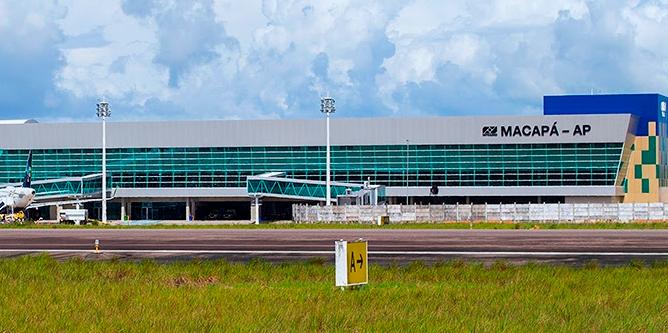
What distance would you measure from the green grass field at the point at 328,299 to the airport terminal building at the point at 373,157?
92.2m

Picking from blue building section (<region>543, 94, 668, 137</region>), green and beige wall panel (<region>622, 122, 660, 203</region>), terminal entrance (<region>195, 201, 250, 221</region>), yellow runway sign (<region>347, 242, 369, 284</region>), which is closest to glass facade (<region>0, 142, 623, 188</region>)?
green and beige wall panel (<region>622, 122, 660, 203</region>)

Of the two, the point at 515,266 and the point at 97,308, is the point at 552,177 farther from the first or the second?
the point at 97,308

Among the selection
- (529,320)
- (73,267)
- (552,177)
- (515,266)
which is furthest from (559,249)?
(552,177)

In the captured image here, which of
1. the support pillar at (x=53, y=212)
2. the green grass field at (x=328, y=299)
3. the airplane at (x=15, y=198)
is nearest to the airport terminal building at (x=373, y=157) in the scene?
the support pillar at (x=53, y=212)

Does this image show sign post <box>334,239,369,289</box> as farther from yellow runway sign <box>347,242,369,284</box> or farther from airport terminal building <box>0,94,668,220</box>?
airport terminal building <box>0,94,668,220</box>

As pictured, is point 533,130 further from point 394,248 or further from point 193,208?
point 394,248

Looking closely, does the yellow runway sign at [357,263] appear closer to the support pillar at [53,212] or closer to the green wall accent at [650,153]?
the green wall accent at [650,153]

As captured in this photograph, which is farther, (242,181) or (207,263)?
(242,181)

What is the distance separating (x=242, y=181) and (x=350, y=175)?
12.8 meters

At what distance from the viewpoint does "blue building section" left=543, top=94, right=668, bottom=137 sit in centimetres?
12525

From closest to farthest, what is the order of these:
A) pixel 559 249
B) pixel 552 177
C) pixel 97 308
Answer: pixel 97 308
pixel 559 249
pixel 552 177

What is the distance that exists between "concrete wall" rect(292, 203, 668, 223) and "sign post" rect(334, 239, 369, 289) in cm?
6615

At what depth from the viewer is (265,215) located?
131 m

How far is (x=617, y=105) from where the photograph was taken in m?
126
